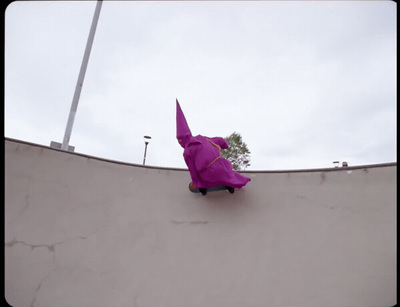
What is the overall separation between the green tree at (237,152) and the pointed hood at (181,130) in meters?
13.2

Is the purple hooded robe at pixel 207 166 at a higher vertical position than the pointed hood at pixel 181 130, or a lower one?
lower

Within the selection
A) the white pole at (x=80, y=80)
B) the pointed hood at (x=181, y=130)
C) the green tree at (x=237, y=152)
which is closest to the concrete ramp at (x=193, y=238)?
the pointed hood at (x=181, y=130)

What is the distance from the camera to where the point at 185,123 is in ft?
9.94

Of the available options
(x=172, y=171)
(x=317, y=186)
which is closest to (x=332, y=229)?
(x=317, y=186)

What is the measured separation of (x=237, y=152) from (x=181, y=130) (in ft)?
45.0

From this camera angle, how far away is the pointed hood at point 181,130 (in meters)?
2.94

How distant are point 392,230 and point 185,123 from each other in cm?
269

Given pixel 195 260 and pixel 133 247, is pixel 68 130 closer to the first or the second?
pixel 133 247

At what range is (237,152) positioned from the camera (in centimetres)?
1636

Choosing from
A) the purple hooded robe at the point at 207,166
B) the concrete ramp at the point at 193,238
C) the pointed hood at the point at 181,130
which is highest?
the pointed hood at the point at 181,130

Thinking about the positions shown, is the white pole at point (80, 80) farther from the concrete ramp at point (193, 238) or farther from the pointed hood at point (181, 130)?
the pointed hood at point (181, 130)

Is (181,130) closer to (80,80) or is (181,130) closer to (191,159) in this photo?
(191,159)

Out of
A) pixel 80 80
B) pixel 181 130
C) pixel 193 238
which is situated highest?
pixel 80 80

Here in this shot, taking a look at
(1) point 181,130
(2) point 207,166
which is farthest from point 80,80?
(2) point 207,166
